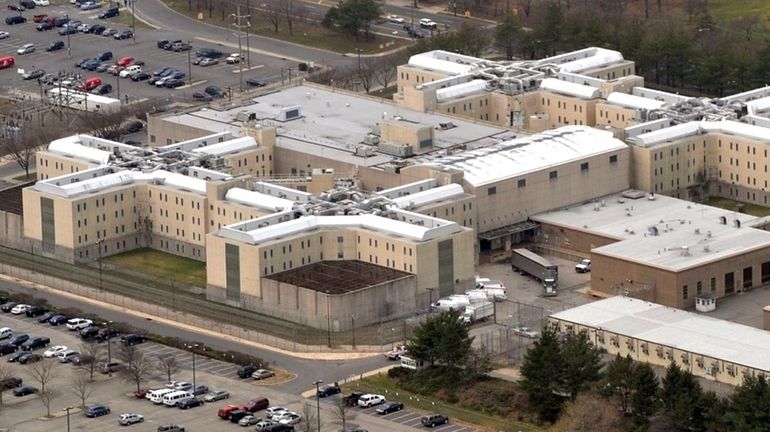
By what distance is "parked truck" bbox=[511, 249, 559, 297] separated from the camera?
15575cm

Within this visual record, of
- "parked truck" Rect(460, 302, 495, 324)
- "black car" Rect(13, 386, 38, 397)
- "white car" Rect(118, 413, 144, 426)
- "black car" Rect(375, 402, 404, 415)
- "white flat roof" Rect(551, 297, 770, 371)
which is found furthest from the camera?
"parked truck" Rect(460, 302, 495, 324)

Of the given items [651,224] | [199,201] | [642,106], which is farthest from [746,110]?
[199,201]

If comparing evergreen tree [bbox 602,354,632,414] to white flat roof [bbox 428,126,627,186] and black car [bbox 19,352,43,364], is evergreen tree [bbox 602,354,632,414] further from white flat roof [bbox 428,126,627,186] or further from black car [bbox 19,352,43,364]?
white flat roof [bbox 428,126,627,186]

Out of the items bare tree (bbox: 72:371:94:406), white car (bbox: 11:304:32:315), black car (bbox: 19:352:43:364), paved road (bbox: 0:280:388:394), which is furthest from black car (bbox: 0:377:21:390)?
white car (bbox: 11:304:32:315)

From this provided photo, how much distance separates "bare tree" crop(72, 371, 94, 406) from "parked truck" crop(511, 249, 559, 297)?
26.2m

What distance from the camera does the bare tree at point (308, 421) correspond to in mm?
133750

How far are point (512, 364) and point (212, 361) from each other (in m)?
15.0

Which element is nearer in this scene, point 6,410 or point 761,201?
point 6,410

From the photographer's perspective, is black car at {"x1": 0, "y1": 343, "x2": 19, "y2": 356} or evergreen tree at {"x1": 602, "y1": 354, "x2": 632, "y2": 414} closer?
evergreen tree at {"x1": 602, "y1": 354, "x2": 632, "y2": 414}

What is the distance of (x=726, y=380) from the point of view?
450 feet

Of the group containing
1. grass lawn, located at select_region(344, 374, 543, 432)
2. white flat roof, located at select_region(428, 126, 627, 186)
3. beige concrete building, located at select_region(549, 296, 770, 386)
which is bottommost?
grass lawn, located at select_region(344, 374, 543, 432)

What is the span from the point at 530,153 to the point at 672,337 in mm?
28963

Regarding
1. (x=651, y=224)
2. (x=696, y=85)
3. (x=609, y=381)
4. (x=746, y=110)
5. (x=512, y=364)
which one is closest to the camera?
(x=609, y=381)

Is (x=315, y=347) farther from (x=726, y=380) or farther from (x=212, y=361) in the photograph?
(x=726, y=380)
